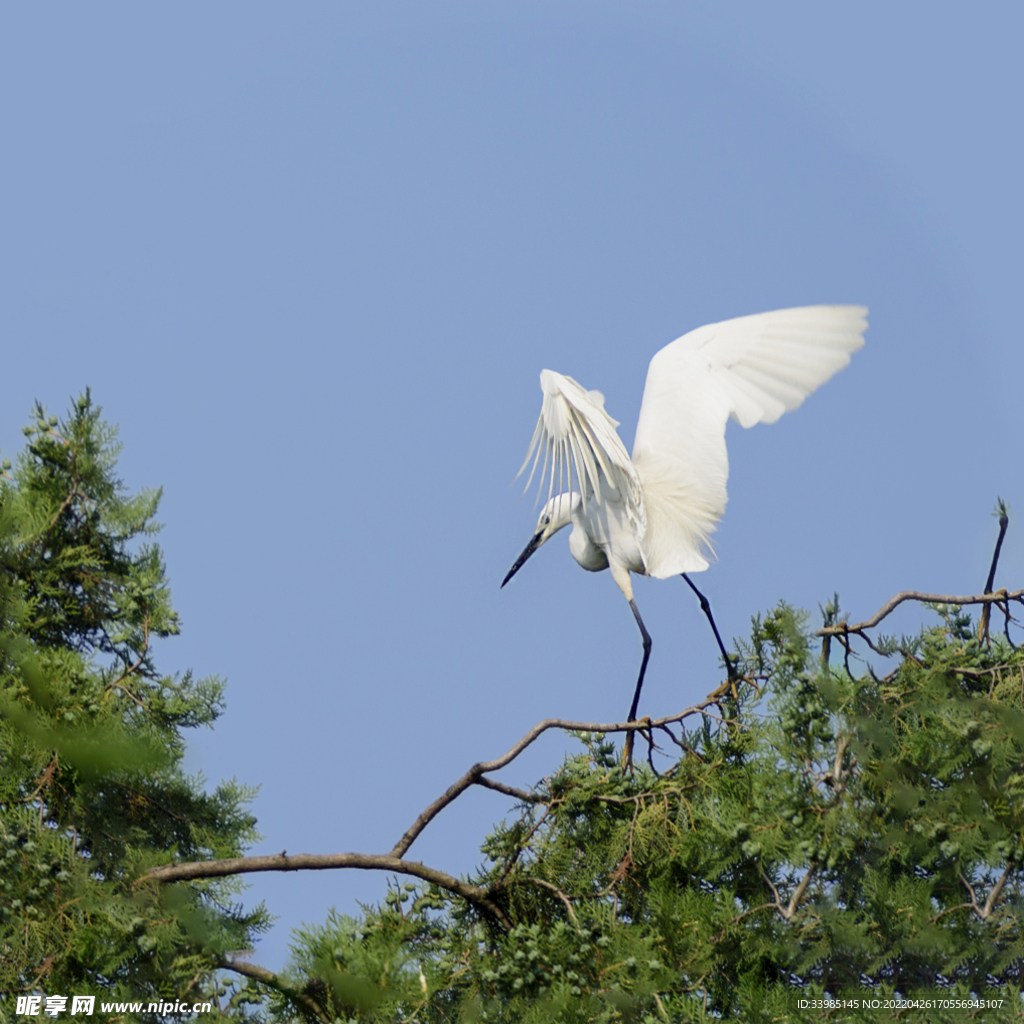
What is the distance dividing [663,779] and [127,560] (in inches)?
106

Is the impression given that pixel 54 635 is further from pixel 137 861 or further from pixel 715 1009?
pixel 715 1009

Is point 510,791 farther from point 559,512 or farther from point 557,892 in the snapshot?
point 559,512

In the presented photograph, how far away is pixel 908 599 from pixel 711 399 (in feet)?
5.84

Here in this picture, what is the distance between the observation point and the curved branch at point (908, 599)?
4289 millimetres

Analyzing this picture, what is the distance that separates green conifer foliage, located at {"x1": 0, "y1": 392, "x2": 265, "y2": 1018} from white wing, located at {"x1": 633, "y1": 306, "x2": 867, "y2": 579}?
2317 mm

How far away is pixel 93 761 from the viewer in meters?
4.50

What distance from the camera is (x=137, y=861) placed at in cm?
413

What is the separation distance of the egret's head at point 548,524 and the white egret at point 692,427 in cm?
28

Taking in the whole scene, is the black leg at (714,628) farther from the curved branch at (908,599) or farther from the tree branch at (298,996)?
the tree branch at (298,996)

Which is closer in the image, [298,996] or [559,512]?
[298,996]

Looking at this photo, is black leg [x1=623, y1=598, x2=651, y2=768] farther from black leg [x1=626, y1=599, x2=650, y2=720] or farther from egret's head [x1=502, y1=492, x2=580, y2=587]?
egret's head [x1=502, y1=492, x2=580, y2=587]

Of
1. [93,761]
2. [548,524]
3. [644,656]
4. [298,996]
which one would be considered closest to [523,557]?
[548,524]

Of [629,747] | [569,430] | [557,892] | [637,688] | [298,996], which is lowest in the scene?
[298,996]

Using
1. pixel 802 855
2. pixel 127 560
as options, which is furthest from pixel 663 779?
pixel 127 560
